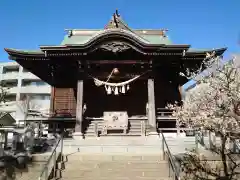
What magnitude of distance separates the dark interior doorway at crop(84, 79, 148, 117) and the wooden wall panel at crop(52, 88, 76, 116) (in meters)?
1.08

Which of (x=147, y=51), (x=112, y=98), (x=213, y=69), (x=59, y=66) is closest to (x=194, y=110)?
(x=213, y=69)

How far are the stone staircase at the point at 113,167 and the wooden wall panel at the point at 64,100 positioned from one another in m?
7.47

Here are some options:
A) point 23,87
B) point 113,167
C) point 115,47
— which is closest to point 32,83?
point 23,87

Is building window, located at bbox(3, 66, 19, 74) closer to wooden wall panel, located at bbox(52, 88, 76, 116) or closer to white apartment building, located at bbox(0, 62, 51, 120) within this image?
white apartment building, located at bbox(0, 62, 51, 120)

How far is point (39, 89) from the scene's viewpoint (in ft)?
156

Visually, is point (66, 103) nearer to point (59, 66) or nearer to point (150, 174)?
point (59, 66)

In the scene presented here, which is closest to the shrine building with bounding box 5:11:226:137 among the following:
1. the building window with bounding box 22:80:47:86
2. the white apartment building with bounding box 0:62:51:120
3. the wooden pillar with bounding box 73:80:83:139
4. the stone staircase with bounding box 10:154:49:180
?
the wooden pillar with bounding box 73:80:83:139

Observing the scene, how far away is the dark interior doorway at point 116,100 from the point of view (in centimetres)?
1589

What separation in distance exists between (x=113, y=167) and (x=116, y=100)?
8.16m

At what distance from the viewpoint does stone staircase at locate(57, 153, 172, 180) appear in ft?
24.8

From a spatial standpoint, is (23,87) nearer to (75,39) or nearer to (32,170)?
(75,39)

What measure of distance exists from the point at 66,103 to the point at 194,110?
8.95m

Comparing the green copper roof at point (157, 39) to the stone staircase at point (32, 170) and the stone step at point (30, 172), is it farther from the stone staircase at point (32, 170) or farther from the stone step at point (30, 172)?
the stone step at point (30, 172)

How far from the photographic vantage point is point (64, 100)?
16.4 m
